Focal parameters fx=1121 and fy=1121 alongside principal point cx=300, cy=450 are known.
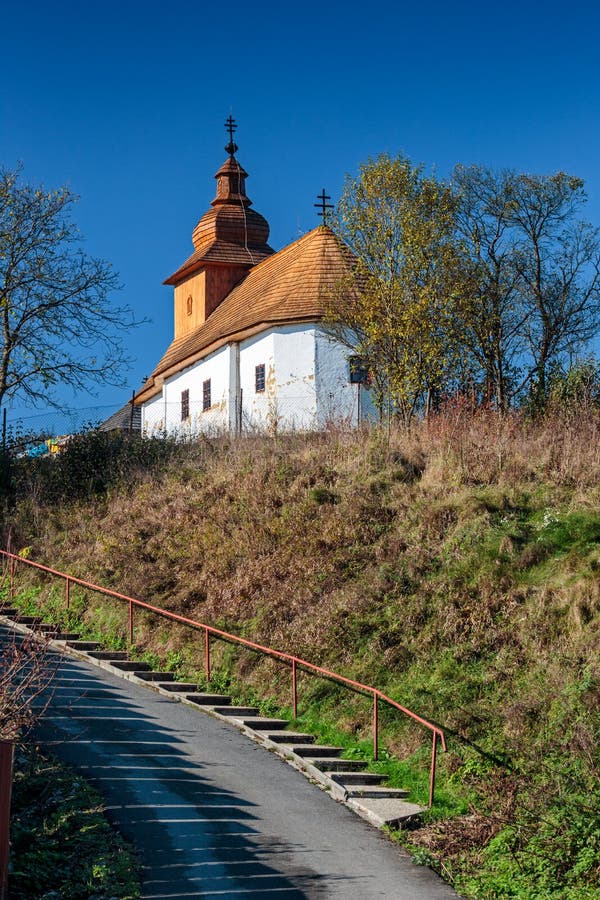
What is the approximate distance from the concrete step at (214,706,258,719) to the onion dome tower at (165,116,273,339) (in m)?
30.5

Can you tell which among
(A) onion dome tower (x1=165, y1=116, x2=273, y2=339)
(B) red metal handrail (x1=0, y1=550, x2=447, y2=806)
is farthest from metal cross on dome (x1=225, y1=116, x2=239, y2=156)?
(B) red metal handrail (x1=0, y1=550, x2=447, y2=806)

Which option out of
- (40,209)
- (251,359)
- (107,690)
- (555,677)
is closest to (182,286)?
(251,359)

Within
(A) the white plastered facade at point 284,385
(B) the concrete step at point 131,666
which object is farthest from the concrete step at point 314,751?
(A) the white plastered facade at point 284,385

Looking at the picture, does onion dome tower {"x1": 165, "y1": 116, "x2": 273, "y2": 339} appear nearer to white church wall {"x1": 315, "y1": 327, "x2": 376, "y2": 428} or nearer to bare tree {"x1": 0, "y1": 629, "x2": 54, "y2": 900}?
white church wall {"x1": 315, "y1": 327, "x2": 376, "y2": 428}

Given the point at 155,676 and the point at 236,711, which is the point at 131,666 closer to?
the point at 155,676

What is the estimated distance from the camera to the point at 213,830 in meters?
11.9

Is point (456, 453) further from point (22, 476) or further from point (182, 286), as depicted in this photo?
point (182, 286)

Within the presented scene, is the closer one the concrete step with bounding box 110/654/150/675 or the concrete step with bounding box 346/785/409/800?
the concrete step with bounding box 346/785/409/800

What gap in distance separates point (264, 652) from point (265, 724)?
Answer: 7.32ft

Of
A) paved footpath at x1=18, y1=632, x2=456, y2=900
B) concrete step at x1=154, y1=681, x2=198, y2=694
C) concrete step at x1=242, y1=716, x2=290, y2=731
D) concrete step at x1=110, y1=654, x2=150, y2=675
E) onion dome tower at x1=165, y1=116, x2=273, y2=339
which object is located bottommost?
paved footpath at x1=18, y1=632, x2=456, y2=900

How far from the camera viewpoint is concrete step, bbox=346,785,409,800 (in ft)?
44.4

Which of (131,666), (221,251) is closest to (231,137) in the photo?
(221,251)

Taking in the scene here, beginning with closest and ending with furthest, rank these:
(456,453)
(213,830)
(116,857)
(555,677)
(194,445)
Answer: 1. (116,857)
2. (213,830)
3. (555,677)
4. (456,453)
5. (194,445)

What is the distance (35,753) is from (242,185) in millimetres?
38548
